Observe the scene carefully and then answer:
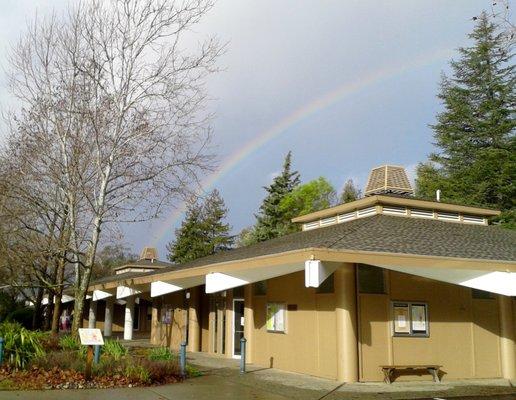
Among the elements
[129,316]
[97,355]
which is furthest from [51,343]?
[129,316]

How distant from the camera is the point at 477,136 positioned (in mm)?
44250

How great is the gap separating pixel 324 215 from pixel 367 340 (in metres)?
8.59

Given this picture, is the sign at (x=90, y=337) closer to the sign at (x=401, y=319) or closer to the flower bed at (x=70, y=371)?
the flower bed at (x=70, y=371)

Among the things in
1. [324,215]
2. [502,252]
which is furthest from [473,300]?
[324,215]

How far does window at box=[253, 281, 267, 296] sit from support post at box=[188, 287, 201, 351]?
6012 millimetres

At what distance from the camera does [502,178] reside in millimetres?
40406

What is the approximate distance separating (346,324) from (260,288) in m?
5.62

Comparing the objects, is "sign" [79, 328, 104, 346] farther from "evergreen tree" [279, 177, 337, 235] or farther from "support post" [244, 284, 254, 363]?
"evergreen tree" [279, 177, 337, 235]

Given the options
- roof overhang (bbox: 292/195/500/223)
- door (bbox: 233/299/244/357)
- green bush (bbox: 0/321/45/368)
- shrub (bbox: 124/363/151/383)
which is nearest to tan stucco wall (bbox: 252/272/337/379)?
door (bbox: 233/299/244/357)

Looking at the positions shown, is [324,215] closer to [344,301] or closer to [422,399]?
[344,301]

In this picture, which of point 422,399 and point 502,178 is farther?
point 502,178

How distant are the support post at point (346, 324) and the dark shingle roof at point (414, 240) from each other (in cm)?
98

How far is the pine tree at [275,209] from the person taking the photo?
176ft

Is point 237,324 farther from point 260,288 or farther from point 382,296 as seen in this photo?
point 382,296
